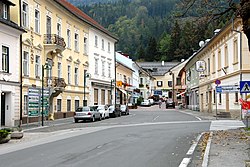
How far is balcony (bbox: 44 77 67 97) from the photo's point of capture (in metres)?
37.8

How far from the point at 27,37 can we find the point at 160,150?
74.1 ft

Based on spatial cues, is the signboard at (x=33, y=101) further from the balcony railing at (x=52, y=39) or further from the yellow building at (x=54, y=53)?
the balcony railing at (x=52, y=39)

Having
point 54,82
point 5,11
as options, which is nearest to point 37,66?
point 54,82

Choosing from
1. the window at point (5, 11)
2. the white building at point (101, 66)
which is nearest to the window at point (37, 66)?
the window at point (5, 11)

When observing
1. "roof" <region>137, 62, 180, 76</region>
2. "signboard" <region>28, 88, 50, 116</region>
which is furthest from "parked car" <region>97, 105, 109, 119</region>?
"roof" <region>137, 62, 180, 76</region>

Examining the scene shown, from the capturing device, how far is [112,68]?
206 feet

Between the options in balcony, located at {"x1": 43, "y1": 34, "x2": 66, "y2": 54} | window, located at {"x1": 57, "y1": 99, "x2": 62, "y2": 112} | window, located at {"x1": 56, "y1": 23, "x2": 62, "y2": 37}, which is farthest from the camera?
window, located at {"x1": 56, "y1": 23, "x2": 62, "y2": 37}

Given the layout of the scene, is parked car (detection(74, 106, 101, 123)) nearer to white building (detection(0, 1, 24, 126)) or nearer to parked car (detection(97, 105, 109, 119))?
parked car (detection(97, 105, 109, 119))

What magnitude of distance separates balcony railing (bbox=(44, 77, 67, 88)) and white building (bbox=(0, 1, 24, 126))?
18.8 feet

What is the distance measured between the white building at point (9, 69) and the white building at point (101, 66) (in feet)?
64.8

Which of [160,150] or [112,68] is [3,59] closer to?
[160,150]

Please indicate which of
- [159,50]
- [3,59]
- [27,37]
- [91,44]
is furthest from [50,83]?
[159,50]

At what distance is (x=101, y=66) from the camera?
186 ft

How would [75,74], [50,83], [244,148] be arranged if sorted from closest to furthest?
[244,148]
[50,83]
[75,74]
